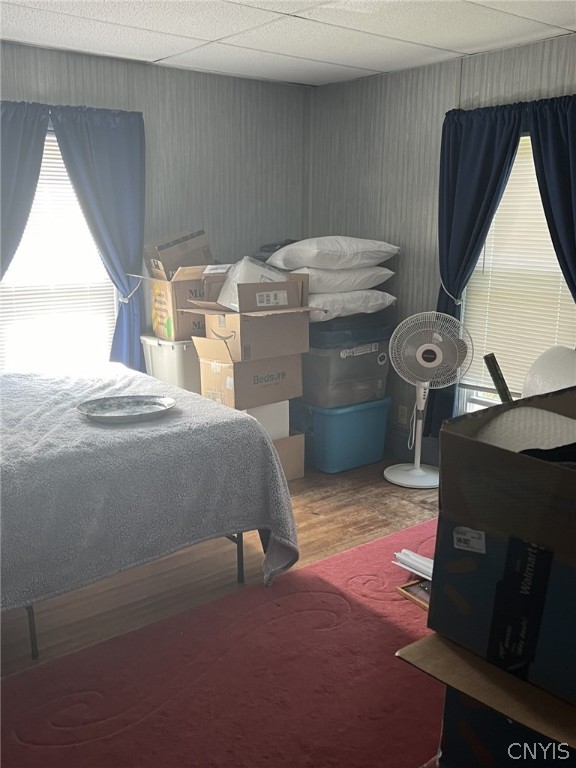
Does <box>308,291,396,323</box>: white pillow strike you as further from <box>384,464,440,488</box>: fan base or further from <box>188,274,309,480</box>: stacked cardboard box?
<box>384,464,440,488</box>: fan base

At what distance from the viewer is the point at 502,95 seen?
3949 millimetres

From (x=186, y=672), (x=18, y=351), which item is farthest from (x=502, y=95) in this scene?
(x=186, y=672)

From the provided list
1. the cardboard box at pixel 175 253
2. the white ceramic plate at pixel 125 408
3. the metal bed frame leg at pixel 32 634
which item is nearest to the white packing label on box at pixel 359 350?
the cardboard box at pixel 175 253

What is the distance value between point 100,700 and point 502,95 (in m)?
3.57

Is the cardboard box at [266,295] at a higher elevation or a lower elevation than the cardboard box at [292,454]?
higher

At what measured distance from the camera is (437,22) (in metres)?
3.32

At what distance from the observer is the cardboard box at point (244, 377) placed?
4035 millimetres

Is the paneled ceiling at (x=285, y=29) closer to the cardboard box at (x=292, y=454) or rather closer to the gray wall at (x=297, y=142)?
the gray wall at (x=297, y=142)

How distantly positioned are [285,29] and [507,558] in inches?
122

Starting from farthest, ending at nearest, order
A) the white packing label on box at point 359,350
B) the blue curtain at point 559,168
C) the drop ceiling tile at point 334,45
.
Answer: the white packing label on box at point 359,350
the blue curtain at point 559,168
the drop ceiling tile at point 334,45

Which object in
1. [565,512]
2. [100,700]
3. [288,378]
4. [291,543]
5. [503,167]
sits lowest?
[100,700]

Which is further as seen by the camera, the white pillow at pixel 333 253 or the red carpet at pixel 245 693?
the white pillow at pixel 333 253

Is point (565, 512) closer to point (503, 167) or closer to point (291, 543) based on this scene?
point (291, 543)

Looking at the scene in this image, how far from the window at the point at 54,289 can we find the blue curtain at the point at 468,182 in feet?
6.84
